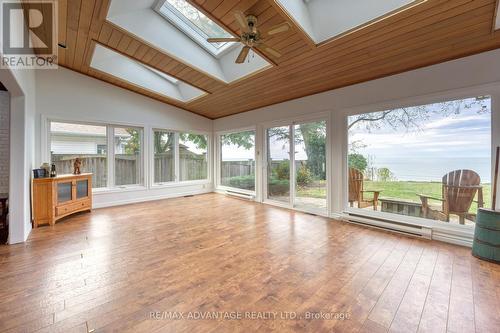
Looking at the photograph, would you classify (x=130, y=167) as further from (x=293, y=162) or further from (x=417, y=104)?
(x=417, y=104)

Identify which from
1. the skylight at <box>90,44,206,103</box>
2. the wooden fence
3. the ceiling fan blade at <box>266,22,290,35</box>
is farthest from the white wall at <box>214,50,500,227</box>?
the wooden fence

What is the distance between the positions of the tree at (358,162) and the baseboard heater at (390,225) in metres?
0.87

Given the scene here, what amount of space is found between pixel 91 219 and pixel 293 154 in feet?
14.1

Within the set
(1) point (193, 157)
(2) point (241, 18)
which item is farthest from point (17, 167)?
(1) point (193, 157)

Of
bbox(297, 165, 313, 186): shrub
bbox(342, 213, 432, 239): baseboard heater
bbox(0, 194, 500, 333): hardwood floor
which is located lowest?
bbox(0, 194, 500, 333): hardwood floor

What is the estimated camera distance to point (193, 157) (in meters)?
6.92

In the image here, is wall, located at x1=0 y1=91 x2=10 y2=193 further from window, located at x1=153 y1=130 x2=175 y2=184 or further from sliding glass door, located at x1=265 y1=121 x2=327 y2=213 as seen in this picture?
sliding glass door, located at x1=265 y1=121 x2=327 y2=213

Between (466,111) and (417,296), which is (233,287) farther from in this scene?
(466,111)

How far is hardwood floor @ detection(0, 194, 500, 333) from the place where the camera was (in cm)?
156

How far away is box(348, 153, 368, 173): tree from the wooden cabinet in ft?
17.5

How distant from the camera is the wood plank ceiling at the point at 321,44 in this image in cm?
237

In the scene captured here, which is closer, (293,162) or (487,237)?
(487,237)

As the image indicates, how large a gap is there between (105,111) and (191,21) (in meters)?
3.07

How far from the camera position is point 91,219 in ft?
13.4
